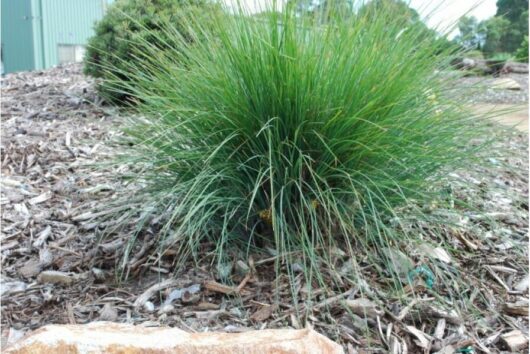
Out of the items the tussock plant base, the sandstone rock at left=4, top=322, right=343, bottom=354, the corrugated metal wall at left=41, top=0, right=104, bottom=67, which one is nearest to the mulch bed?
the tussock plant base

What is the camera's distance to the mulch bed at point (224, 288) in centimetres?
185

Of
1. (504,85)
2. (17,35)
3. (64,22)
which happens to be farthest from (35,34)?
(504,85)

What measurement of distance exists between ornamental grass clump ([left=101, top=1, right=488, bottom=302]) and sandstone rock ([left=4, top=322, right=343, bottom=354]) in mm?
481

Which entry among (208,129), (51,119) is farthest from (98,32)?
(208,129)

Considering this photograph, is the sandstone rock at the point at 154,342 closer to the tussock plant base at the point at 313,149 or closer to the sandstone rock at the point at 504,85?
the tussock plant base at the point at 313,149

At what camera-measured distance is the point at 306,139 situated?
2037 mm

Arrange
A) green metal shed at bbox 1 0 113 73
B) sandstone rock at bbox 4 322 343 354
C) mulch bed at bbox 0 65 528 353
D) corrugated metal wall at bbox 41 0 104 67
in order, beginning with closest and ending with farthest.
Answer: sandstone rock at bbox 4 322 343 354 < mulch bed at bbox 0 65 528 353 < green metal shed at bbox 1 0 113 73 < corrugated metal wall at bbox 41 0 104 67

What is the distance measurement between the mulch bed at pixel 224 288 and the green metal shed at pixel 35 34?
7.71m

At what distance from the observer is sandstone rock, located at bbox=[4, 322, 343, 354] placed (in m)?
1.32

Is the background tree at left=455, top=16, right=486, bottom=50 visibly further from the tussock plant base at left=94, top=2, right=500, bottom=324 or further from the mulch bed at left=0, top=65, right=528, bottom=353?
the mulch bed at left=0, top=65, right=528, bottom=353

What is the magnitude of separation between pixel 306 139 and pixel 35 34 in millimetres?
9318

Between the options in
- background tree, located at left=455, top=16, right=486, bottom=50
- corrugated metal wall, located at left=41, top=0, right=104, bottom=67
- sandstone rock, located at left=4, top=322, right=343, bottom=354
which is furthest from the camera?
corrugated metal wall, located at left=41, top=0, right=104, bottom=67

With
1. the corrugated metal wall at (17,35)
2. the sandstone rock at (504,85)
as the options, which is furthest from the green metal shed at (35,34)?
the sandstone rock at (504,85)

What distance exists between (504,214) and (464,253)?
432mm
